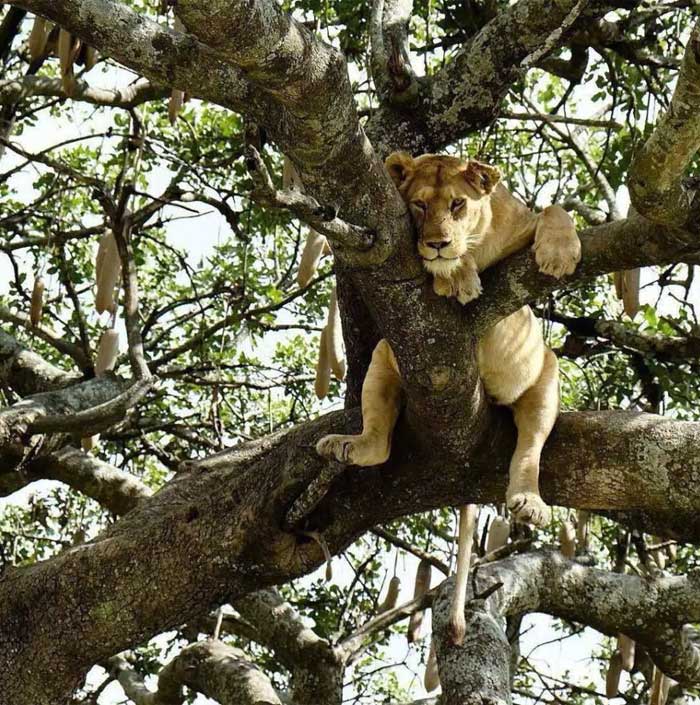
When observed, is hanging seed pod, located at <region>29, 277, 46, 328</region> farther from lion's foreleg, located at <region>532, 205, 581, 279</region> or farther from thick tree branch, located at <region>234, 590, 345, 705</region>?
lion's foreleg, located at <region>532, 205, 581, 279</region>

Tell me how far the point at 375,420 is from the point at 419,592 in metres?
2.55

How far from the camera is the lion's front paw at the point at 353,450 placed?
4453 mm

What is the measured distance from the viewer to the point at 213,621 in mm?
7488

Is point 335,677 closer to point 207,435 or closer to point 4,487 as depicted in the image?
point 4,487

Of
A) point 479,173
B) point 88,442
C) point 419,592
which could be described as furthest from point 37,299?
point 479,173

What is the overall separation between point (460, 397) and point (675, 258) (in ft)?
2.85

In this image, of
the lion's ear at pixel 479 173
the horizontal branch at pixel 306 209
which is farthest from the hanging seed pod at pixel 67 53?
the horizontal branch at pixel 306 209

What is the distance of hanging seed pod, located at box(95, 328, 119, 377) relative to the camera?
6.39 metres

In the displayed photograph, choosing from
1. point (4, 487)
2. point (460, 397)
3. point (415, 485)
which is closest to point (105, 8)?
point (460, 397)

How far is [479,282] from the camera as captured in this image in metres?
4.02

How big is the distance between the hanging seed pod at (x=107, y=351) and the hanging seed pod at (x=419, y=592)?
213 cm

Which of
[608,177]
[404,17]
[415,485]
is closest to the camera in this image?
[415,485]

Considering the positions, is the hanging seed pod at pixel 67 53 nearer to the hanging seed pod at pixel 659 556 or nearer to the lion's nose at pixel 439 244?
the lion's nose at pixel 439 244

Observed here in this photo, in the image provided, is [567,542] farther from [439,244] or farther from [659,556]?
[439,244]
